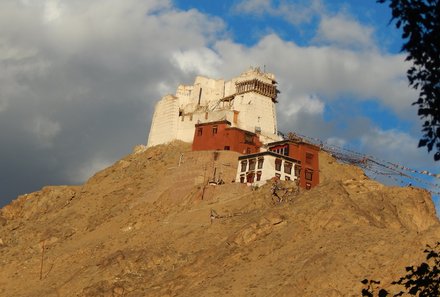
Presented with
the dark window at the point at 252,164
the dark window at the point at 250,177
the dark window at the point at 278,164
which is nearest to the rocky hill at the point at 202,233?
the dark window at the point at 250,177

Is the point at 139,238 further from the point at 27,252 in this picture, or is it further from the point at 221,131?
the point at 221,131

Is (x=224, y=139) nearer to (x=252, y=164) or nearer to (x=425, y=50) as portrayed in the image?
(x=252, y=164)

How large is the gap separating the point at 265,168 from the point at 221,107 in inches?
844

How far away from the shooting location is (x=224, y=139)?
98.4 metres

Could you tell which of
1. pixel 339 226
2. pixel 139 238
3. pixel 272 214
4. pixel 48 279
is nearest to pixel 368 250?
pixel 339 226

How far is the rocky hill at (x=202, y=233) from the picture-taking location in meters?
59.0

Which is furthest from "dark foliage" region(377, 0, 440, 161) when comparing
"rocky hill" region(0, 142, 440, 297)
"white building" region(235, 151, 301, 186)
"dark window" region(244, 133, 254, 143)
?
"dark window" region(244, 133, 254, 143)

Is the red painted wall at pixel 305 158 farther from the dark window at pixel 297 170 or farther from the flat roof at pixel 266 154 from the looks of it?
the flat roof at pixel 266 154

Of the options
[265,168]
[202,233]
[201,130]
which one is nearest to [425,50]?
[202,233]

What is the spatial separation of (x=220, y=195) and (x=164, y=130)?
25105 mm

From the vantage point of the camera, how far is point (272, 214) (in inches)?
2842

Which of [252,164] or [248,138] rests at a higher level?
[248,138]

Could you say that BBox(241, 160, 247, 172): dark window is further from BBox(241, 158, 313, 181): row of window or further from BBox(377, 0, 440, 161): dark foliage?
BBox(377, 0, 440, 161): dark foliage

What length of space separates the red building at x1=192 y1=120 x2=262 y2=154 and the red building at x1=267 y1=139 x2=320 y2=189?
12.8ft
